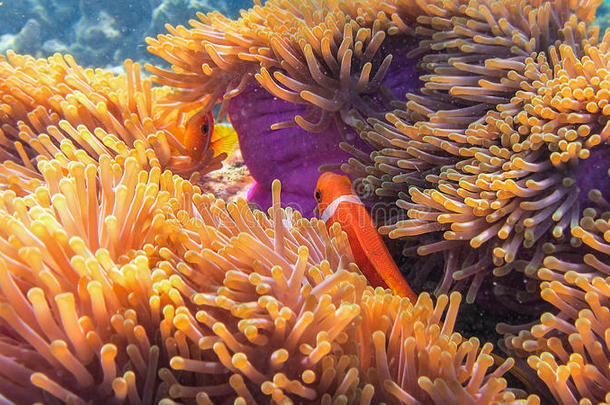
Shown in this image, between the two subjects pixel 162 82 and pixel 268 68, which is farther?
pixel 162 82

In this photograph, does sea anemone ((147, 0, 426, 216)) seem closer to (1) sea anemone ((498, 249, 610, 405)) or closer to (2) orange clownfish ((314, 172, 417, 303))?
(2) orange clownfish ((314, 172, 417, 303))

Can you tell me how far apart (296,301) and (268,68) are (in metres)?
1.23

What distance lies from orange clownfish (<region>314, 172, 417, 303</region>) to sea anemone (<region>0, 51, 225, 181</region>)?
675mm

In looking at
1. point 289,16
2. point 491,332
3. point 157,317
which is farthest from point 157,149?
point 491,332

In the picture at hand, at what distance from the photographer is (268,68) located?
6.37 feet

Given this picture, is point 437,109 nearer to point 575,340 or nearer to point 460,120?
point 460,120

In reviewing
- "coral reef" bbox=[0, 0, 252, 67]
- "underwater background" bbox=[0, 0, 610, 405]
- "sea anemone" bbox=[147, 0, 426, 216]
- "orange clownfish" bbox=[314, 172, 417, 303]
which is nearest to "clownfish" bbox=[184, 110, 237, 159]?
"sea anemone" bbox=[147, 0, 426, 216]

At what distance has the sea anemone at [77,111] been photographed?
6.11 feet

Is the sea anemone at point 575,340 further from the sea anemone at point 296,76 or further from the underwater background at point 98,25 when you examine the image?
the underwater background at point 98,25

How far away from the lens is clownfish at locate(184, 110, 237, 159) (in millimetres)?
2160

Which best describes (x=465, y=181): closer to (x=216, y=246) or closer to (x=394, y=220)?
(x=394, y=220)

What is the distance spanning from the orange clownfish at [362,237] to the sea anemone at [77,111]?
2.21 feet

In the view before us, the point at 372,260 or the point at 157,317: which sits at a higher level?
the point at 157,317

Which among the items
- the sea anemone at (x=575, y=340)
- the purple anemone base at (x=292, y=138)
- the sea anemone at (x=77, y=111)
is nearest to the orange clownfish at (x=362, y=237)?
the purple anemone base at (x=292, y=138)
